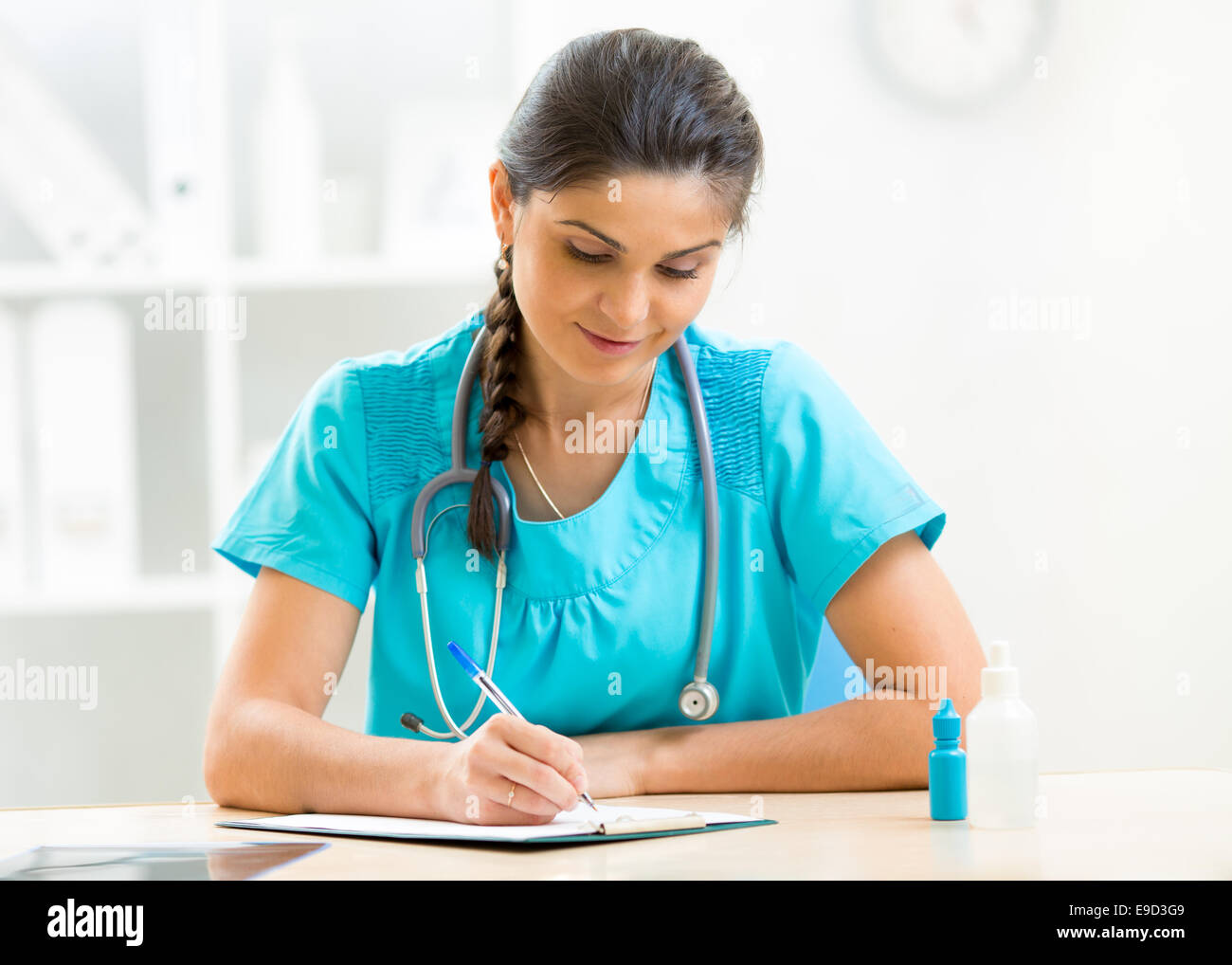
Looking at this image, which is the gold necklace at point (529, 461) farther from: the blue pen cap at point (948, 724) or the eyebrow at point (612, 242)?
the blue pen cap at point (948, 724)

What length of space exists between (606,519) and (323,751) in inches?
16.0

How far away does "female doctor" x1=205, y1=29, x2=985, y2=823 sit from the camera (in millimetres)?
1165

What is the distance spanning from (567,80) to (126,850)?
33.4 inches

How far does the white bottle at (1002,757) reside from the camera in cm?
89

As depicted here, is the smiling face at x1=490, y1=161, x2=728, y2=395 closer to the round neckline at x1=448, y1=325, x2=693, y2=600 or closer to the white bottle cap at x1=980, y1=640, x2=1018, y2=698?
the round neckline at x1=448, y1=325, x2=693, y2=600

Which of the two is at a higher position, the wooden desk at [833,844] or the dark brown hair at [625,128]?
the dark brown hair at [625,128]

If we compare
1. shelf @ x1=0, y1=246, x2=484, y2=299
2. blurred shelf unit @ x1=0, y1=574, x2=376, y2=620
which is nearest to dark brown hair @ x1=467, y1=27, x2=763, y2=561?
shelf @ x1=0, y1=246, x2=484, y2=299

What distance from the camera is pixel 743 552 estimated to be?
135cm

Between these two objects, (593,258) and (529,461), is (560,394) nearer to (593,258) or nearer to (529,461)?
(529,461)

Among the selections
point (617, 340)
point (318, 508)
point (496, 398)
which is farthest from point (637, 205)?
point (318, 508)

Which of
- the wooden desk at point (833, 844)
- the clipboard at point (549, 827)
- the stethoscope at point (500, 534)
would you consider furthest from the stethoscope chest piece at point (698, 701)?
the clipboard at point (549, 827)

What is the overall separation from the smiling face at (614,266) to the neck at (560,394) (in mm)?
123
